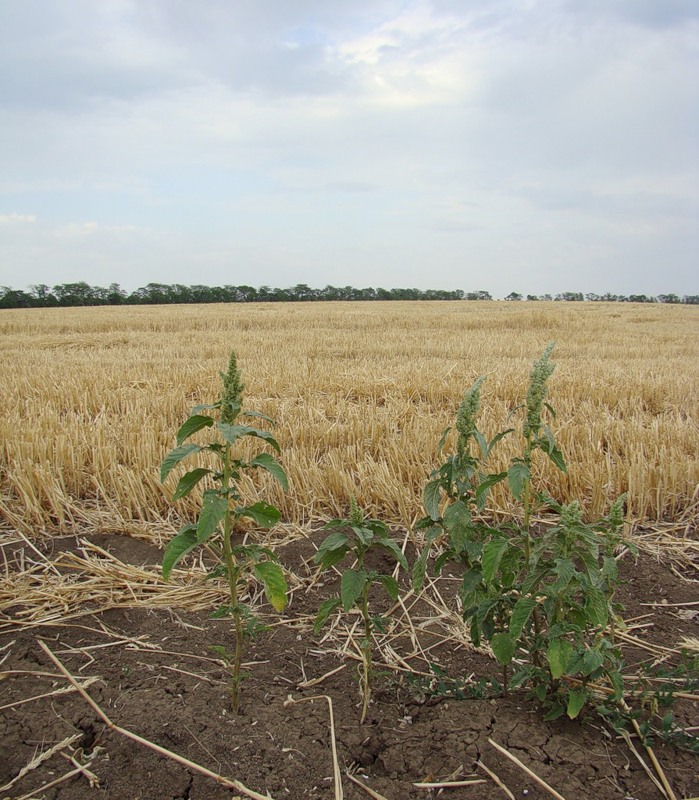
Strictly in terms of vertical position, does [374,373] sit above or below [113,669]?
above

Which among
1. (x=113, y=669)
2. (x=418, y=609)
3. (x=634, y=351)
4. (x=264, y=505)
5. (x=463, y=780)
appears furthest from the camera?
(x=634, y=351)

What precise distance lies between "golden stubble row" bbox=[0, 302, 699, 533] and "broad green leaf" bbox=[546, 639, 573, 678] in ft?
5.35

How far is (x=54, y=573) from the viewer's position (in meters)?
2.82

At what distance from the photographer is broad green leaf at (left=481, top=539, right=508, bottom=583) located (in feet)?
5.26

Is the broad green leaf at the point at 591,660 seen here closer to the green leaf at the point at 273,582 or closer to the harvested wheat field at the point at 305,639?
the harvested wheat field at the point at 305,639

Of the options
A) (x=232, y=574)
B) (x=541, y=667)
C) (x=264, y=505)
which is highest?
(x=264, y=505)

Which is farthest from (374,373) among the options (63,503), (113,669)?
(113,669)

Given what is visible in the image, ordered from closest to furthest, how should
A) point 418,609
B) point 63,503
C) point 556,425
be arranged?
point 418,609 → point 63,503 → point 556,425

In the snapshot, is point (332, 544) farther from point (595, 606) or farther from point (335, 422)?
point (335, 422)

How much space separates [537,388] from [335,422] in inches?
131

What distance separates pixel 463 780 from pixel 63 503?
9.30ft

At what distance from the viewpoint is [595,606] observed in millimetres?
1562

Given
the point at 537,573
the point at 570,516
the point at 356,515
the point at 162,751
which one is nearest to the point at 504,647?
the point at 537,573

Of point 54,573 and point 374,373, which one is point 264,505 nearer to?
point 54,573
